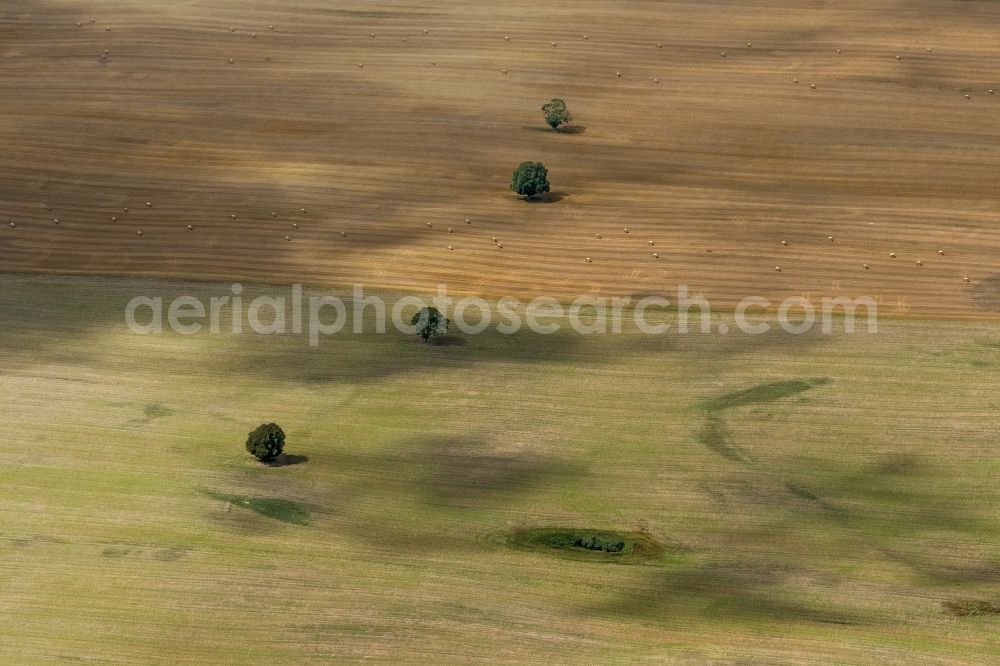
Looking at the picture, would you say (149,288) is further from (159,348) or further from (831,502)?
(831,502)

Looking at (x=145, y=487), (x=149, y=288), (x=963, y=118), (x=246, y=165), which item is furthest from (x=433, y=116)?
(x=145, y=487)

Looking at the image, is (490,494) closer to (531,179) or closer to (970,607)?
(970,607)

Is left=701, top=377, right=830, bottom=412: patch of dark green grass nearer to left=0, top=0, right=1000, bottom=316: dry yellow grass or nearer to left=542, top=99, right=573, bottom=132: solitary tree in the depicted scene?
left=0, top=0, right=1000, bottom=316: dry yellow grass

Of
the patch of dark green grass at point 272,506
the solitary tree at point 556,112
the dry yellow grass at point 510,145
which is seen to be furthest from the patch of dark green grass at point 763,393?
the solitary tree at point 556,112

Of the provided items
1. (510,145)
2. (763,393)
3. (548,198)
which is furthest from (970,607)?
(510,145)

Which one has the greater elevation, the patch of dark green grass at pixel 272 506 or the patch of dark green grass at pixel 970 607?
the patch of dark green grass at pixel 272 506

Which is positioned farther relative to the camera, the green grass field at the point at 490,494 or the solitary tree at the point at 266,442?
the solitary tree at the point at 266,442

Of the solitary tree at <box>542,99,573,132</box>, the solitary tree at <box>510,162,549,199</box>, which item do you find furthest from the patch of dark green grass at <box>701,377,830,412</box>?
the solitary tree at <box>542,99,573,132</box>

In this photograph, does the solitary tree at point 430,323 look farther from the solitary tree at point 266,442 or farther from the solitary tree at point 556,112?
the solitary tree at point 556,112
